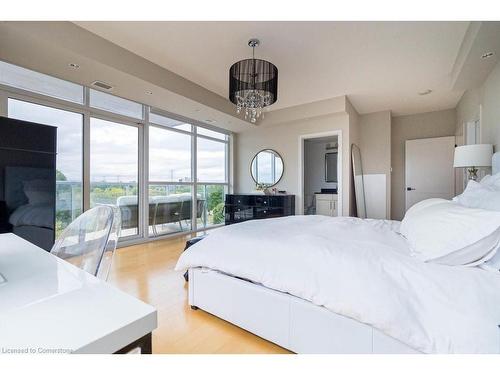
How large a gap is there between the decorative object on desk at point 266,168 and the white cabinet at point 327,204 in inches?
39.5

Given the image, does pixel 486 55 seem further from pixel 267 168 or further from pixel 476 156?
pixel 267 168

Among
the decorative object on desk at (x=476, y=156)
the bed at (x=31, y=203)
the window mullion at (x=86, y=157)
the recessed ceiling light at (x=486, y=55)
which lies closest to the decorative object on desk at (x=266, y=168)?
the decorative object on desk at (x=476, y=156)

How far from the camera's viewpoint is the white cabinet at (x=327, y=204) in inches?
198

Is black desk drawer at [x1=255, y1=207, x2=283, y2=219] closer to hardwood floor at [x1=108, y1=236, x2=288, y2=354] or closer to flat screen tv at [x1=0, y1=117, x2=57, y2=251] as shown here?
hardwood floor at [x1=108, y1=236, x2=288, y2=354]

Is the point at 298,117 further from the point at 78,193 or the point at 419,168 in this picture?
the point at 78,193

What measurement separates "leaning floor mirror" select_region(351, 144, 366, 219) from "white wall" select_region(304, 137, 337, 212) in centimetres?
144

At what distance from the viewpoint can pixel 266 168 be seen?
18.0ft

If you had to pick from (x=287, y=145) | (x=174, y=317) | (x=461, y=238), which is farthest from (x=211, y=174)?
(x=461, y=238)

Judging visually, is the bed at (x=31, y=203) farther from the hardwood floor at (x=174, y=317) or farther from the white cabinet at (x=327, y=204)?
the white cabinet at (x=327, y=204)

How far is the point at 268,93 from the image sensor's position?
8.66 feet

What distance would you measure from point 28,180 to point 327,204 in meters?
4.67

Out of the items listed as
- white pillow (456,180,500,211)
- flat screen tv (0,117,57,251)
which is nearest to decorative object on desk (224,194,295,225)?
white pillow (456,180,500,211)
